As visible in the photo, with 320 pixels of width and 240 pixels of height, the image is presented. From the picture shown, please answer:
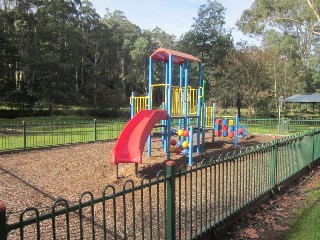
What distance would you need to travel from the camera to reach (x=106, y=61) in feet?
160

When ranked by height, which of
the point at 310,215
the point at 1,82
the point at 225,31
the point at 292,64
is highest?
the point at 225,31

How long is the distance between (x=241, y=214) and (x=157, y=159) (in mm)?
4666

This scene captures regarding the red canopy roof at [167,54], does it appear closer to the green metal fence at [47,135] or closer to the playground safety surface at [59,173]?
the playground safety surface at [59,173]

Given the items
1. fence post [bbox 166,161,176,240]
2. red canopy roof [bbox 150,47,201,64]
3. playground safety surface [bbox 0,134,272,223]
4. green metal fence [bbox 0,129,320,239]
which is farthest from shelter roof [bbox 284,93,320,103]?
fence post [bbox 166,161,176,240]

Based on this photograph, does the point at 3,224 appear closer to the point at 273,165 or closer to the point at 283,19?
the point at 273,165

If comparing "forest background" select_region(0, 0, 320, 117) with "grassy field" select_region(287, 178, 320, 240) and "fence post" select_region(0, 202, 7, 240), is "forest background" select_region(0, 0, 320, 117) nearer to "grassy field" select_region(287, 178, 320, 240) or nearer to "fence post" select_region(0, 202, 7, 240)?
"grassy field" select_region(287, 178, 320, 240)

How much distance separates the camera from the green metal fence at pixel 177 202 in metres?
3.35

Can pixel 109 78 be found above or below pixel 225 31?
below

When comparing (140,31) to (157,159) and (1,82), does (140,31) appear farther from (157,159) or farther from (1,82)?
(157,159)

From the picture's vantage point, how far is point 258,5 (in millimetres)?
21891

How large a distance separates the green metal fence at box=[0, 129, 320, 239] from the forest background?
719 inches

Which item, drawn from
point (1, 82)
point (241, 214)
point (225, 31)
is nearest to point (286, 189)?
point (241, 214)

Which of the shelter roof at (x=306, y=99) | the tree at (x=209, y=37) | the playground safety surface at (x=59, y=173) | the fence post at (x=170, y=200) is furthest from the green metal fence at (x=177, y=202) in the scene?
the tree at (x=209, y=37)

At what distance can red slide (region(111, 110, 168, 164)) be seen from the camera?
770 cm
